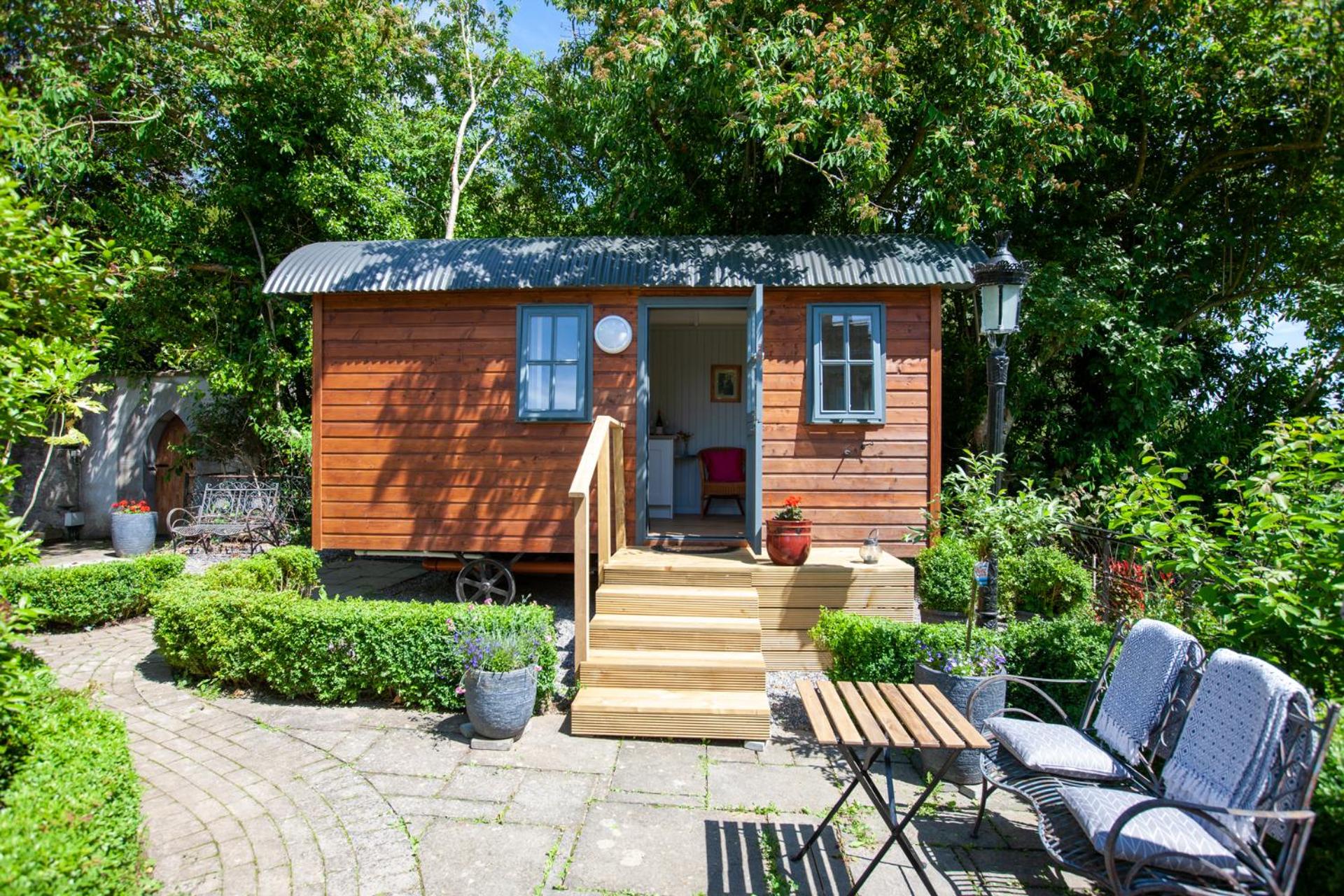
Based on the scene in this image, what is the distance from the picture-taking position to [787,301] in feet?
21.4

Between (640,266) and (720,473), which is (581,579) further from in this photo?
(720,473)

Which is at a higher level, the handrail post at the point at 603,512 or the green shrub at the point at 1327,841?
the handrail post at the point at 603,512

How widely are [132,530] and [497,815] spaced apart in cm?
980

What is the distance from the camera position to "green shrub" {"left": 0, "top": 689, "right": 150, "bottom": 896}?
6.89 feet

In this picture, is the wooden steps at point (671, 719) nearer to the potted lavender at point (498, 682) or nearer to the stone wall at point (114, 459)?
the potted lavender at point (498, 682)

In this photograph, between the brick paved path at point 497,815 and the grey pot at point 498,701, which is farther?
the grey pot at point 498,701

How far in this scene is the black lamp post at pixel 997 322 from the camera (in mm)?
4457

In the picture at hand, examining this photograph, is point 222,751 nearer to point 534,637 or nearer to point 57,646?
point 534,637

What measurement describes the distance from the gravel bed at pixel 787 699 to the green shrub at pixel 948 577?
1.34 meters

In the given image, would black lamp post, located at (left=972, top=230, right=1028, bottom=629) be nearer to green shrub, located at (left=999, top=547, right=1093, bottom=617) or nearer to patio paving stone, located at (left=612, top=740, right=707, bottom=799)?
green shrub, located at (left=999, top=547, right=1093, bottom=617)

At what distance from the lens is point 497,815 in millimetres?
3287

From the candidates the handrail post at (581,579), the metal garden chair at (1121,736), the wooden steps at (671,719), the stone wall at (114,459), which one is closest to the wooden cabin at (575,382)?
the handrail post at (581,579)

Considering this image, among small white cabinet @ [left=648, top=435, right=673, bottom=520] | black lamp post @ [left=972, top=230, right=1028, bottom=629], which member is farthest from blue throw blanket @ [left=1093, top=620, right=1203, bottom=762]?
small white cabinet @ [left=648, top=435, right=673, bottom=520]

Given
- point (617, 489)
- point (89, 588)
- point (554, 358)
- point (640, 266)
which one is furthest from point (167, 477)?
point (640, 266)
